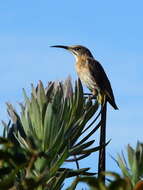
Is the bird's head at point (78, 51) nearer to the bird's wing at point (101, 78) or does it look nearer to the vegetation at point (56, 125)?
the bird's wing at point (101, 78)

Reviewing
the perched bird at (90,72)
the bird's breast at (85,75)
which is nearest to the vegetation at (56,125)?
the perched bird at (90,72)

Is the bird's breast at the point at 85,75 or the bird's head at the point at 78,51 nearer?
the bird's breast at the point at 85,75

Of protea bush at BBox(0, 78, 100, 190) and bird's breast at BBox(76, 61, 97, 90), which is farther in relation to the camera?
bird's breast at BBox(76, 61, 97, 90)

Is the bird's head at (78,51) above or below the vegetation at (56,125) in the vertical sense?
below

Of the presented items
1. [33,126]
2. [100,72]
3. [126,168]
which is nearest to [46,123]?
[33,126]

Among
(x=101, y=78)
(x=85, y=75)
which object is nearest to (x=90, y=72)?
(x=85, y=75)

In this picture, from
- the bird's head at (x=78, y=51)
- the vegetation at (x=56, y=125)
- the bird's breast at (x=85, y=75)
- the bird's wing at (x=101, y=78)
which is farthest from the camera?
the bird's head at (x=78, y=51)

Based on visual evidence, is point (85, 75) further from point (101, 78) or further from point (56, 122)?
point (56, 122)

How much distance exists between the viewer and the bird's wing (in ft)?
35.4

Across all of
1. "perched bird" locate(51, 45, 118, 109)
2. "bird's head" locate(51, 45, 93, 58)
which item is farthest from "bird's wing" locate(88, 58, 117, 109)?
"bird's head" locate(51, 45, 93, 58)

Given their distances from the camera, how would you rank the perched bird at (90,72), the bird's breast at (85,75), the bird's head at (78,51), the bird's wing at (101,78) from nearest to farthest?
the bird's wing at (101,78)
the perched bird at (90,72)
the bird's breast at (85,75)
the bird's head at (78,51)

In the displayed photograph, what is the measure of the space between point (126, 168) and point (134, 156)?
0.09m

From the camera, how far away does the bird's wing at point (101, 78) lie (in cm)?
1080

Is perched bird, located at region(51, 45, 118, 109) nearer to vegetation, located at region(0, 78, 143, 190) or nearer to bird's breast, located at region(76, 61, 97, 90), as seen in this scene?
bird's breast, located at region(76, 61, 97, 90)
